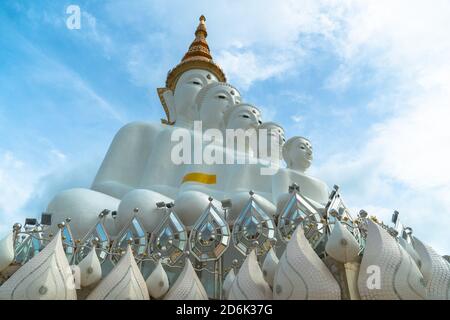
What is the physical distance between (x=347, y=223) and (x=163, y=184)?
15.8ft

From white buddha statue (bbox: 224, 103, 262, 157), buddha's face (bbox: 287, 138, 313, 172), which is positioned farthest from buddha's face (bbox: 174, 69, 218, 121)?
buddha's face (bbox: 287, 138, 313, 172)

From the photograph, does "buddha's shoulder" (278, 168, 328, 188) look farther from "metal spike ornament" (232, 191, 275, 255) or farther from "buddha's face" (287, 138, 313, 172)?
"metal spike ornament" (232, 191, 275, 255)

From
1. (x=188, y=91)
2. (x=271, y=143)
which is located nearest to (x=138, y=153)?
(x=188, y=91)

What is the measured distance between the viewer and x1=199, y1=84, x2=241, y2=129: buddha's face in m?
10.3

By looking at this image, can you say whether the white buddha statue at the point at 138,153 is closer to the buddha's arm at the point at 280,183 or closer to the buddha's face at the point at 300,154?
the buddha's arm at the point at 280,183

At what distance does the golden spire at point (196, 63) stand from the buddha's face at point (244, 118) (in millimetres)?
2726

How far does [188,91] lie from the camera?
37.1ft

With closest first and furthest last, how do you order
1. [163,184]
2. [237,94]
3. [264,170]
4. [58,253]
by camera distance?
[58,253]
[264,170]
[163,184]
[237,94]

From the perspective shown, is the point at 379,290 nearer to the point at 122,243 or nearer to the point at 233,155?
the point at 122,243

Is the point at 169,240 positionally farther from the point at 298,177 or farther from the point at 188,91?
the point at 188,91
